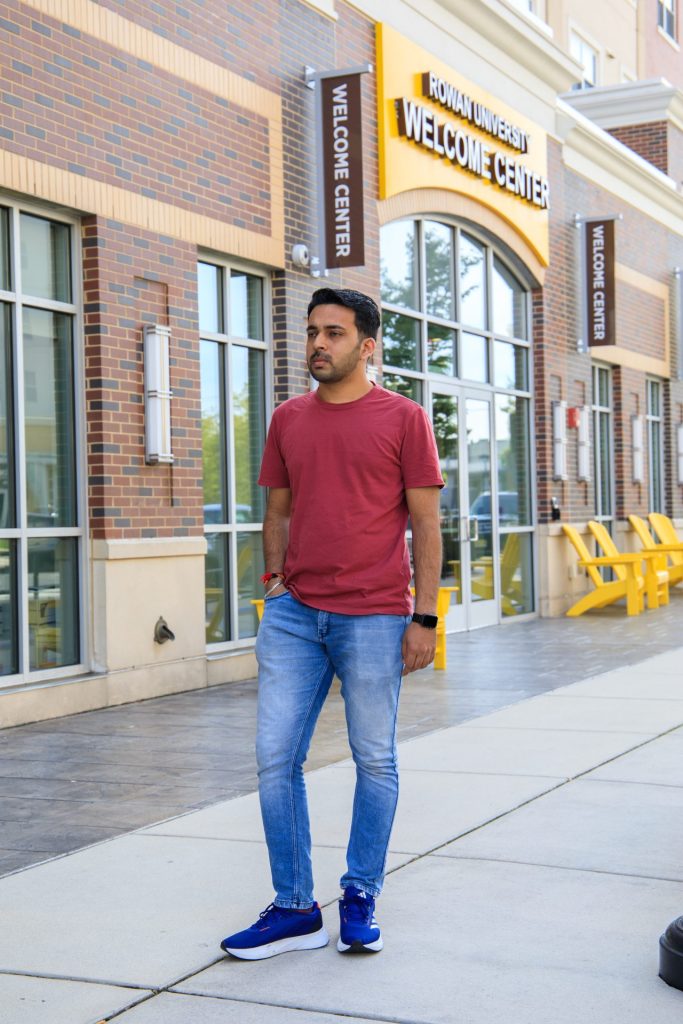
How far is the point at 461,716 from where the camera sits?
8.87 m

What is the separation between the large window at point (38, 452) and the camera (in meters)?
8.95

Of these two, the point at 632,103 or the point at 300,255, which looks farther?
the point at 632,103

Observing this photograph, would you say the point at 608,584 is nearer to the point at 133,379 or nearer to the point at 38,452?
the point at 133,379

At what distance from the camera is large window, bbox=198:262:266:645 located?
11.1 meters

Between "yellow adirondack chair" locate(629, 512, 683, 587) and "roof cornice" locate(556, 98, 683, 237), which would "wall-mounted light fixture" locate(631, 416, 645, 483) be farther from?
"roof cornice" locate(556, 98, 683, 237)

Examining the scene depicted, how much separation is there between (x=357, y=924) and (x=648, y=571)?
14.6 meters

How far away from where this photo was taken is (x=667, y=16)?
30.8m

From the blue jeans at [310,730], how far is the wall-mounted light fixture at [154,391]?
230 inches

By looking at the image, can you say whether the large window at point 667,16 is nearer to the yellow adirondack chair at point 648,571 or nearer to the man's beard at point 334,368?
the yellow adirondack chair at point 648,571

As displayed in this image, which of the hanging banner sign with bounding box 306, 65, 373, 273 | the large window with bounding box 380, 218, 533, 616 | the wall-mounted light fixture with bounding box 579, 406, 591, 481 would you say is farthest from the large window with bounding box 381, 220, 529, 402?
the hanging banner sign with bounding box 306, 65, 373, 273

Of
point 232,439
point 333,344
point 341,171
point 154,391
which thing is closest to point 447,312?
point 341,171

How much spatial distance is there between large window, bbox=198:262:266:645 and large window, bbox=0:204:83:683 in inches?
65.7

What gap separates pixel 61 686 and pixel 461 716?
2.63 metres

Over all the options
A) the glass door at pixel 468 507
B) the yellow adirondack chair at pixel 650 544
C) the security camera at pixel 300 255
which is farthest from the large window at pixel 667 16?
the security camera at pixel 300 255
